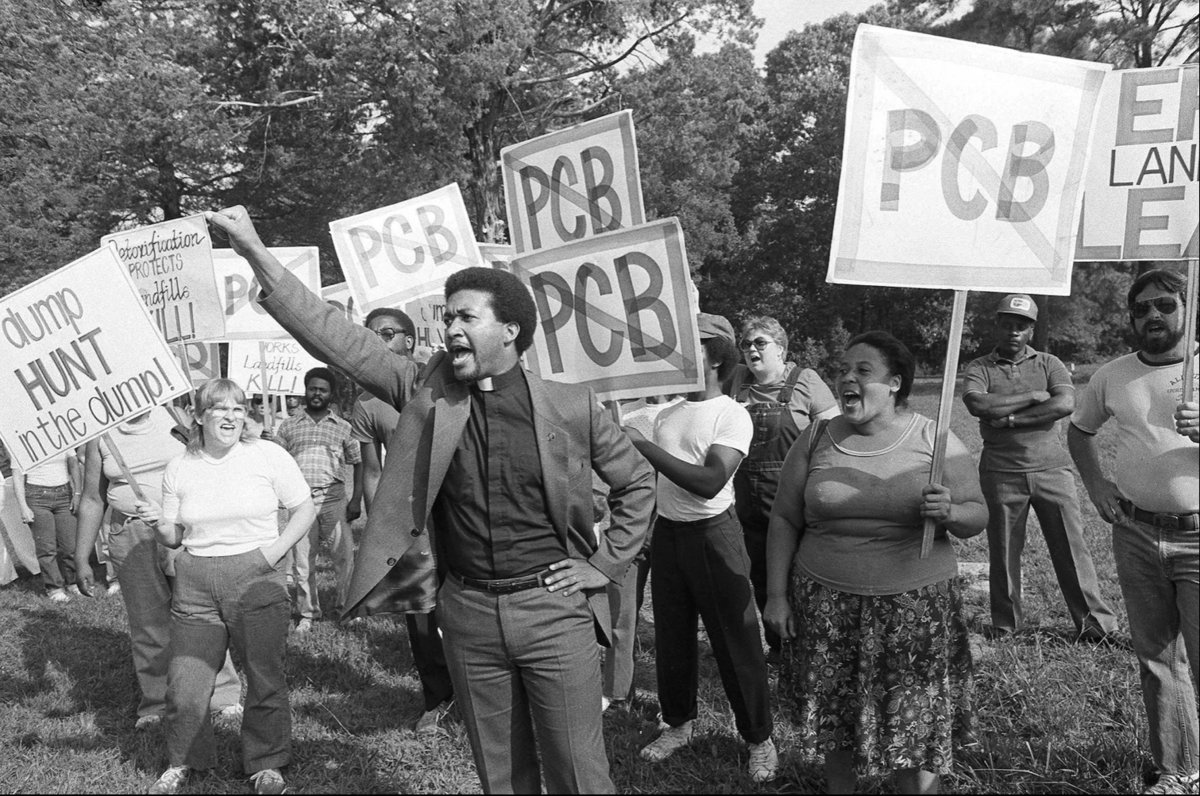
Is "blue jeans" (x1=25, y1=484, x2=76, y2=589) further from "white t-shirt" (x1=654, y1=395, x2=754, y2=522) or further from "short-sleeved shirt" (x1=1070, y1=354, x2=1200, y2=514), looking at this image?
"short-sleeved shirt" (x1=1070, y1=354, x2=1200, y2=514)

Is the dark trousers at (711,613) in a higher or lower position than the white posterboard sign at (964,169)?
lower

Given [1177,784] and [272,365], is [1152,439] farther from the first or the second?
[272,365]

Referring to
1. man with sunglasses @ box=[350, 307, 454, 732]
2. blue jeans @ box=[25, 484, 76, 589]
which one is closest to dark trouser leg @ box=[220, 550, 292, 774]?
man with sunglasses @ box=[350, 307, 454, 732]

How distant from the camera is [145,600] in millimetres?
5445

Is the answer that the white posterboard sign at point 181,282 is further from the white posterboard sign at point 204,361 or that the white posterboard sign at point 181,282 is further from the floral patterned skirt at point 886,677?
the floral patterned skirt at point 886,677

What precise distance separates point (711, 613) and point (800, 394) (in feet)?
5.24

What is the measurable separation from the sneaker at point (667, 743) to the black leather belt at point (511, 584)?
6.29 feet

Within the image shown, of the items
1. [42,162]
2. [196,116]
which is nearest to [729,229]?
[196,116]

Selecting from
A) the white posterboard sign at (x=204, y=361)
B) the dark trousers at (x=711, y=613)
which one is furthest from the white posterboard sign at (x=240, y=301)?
the dark trousers at (x=711, y=613)

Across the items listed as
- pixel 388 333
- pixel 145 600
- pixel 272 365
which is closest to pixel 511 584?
pixel 145 600

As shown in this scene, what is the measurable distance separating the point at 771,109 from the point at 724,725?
37.2 m

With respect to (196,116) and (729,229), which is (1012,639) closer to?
(196,116)

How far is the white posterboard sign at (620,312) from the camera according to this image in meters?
4.07

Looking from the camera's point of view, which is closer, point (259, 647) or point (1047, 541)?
point (259, 647)
